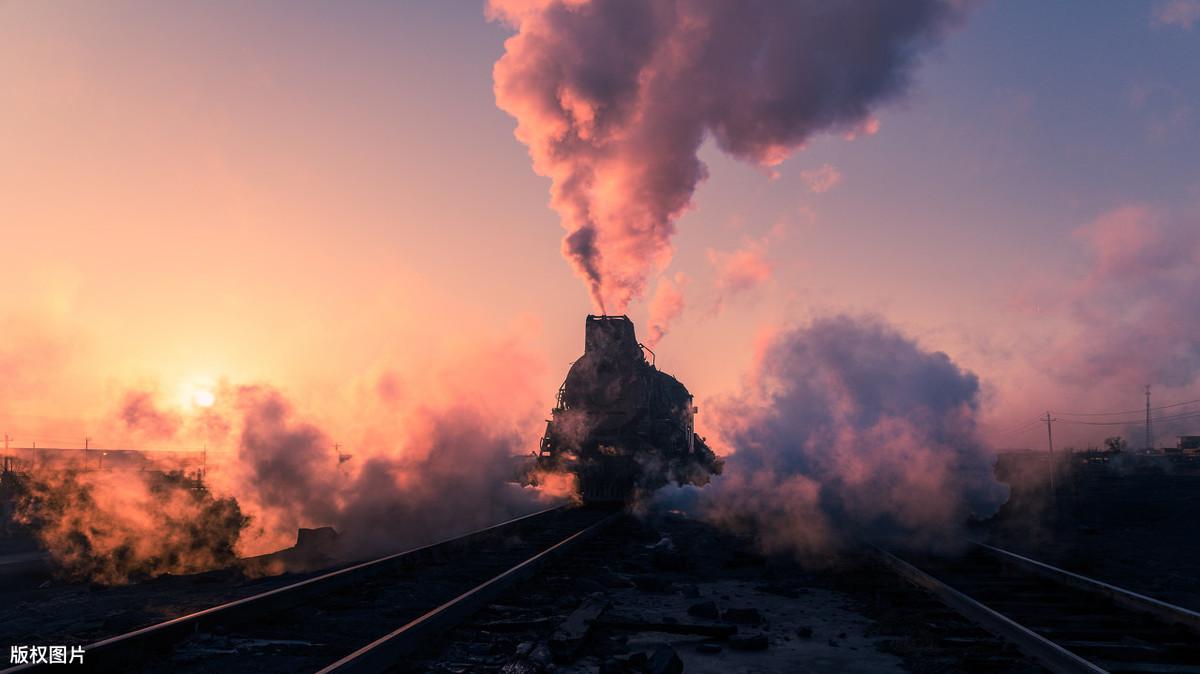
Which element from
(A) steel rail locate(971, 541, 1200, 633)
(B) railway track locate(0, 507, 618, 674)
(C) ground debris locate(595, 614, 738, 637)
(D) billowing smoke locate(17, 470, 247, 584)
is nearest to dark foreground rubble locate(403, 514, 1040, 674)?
(C) ground debris locate(595, 614, 738, 637)

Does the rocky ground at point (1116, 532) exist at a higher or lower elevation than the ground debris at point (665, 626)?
lower

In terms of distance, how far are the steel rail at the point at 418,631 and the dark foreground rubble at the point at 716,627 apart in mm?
153

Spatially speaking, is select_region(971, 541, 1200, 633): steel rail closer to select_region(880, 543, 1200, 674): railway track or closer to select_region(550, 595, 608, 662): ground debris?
select_region(880, 543, 1200, 674): railway track

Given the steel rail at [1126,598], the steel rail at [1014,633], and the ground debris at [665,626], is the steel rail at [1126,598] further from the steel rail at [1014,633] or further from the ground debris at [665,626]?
the ground debris at [665,626]

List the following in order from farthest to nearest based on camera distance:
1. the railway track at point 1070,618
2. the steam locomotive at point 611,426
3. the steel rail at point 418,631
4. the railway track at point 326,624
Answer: the steam locomotive at point 611,426, the railway track at point 1070,618, the railway track at point 326,624, the steel rail at point 418,631

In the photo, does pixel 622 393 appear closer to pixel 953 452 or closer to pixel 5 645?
pixel 953 452

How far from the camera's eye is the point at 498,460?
26.8 m

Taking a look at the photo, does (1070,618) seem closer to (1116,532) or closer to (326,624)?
(326,624)

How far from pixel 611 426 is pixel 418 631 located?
1907 cm

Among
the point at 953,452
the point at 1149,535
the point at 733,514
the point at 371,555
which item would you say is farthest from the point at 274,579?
the point at 1149,535

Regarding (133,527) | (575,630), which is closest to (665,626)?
(575,630)

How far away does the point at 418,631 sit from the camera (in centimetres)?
756

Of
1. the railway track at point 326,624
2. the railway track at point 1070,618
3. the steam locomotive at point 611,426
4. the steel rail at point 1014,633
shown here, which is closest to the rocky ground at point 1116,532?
the railway track at point 1070,618

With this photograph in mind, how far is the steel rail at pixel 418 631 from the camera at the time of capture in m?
6.44
